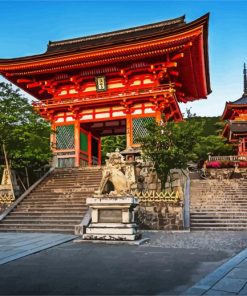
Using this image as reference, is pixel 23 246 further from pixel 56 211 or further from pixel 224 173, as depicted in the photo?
pixel 224 173

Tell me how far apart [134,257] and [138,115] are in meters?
16.1

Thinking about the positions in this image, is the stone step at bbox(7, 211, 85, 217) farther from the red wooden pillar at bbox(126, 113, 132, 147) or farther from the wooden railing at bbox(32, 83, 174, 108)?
the wooden railing at bbox(32, 83, 174, 108)

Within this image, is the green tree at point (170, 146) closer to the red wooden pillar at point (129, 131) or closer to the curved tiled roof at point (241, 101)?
the red wooden pillar at point (129, 131)

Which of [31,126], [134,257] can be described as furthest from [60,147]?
[134,257]

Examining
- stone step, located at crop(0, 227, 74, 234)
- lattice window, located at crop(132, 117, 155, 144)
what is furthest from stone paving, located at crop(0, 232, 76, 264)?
lattice window, located at crop(132, 117, 155, 144)

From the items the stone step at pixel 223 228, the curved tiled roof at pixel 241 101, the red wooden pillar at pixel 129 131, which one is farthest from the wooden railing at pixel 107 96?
the curved tiled roof at pixel 241 101

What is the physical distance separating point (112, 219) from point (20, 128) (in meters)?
9.81

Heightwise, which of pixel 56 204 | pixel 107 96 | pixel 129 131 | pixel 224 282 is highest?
pixel 107 96

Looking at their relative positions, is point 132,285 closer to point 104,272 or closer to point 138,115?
point 104,272

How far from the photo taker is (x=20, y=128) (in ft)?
63.5

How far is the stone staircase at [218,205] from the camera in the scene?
51.0 feet

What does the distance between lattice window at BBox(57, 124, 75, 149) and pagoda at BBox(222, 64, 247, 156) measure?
17.2 meters

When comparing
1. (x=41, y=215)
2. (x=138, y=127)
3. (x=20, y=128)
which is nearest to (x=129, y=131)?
(x=138, y=127)

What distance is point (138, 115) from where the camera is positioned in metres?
23.9
